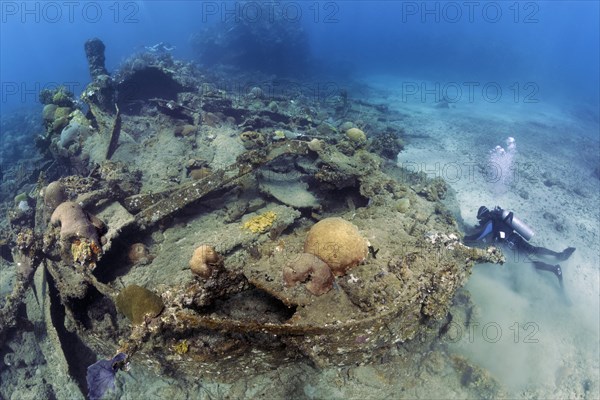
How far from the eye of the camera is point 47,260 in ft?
20.9

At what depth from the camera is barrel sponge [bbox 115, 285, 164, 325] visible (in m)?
4.12

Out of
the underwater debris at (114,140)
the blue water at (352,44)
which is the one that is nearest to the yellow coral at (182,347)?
the underwater debris at (114,140)

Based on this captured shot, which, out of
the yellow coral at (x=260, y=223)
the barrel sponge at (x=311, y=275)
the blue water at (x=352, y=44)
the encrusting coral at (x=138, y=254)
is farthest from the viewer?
the blue water at (x=352, y=44)

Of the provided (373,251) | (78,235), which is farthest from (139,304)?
(373,251)

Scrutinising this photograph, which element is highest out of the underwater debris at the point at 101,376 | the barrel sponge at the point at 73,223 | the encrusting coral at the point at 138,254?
the barrel sponge at the point at 73,223

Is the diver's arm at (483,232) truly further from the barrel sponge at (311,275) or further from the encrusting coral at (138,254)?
the encrusting coral at (138,254)

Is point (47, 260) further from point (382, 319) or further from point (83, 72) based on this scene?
point (83, 72)

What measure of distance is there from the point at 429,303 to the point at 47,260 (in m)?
7.22

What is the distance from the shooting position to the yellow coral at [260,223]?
6.99m

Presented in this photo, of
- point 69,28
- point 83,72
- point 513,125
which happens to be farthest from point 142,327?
point 69,28

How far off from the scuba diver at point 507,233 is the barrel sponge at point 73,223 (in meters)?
9.98

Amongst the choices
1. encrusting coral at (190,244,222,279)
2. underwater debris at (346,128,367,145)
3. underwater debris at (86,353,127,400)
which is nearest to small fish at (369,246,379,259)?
→ encrusting coral at (190,244,222,279)

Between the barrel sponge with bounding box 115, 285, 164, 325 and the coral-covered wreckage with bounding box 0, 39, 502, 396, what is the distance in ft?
0.06

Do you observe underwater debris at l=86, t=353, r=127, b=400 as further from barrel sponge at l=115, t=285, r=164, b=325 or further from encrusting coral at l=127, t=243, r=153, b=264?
encrusting coral at l=127, t=243, r=153, b=264
